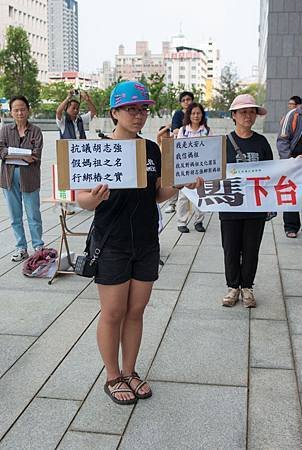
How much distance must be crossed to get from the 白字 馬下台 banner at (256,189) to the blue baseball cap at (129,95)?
1994mm

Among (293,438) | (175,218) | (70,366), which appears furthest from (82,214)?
(293,438)

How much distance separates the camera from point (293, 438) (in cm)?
283

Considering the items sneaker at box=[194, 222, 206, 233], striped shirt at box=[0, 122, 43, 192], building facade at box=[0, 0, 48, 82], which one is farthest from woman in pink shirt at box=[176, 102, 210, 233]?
building facade at box=[0, 0, 48, 82]

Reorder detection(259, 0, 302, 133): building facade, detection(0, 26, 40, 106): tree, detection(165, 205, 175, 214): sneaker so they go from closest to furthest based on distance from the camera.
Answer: detection(165, 205, 175, 214): sneaker → detection(259, 0, 302, 133): building facade → detection(0, 26, 40, 106): tree

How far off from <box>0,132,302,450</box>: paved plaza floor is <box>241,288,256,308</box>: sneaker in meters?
0.09

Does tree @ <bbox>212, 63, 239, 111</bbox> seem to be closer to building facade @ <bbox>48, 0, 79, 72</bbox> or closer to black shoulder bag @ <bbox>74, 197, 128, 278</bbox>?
black shoulder bag @ <bbox>74, 197, 128, 278</bbox>

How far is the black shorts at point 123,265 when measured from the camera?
2.99m

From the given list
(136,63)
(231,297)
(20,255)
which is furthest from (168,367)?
(136,63)

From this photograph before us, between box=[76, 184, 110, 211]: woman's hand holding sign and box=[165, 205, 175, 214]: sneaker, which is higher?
box=[76, 184, 110, 211]: woman's hand holding sign

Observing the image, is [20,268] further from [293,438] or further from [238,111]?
[293,438]

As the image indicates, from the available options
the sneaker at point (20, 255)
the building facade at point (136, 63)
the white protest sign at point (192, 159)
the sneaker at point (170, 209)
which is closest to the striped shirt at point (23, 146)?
the sneaker at point (20, 255)

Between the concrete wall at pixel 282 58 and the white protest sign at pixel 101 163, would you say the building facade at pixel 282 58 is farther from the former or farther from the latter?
the white protest sign at pixel 101 163

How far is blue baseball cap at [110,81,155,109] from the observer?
282 centimetres

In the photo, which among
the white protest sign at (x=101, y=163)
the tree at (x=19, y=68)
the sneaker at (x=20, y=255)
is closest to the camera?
the white protest sign at (x=101, y=163)
